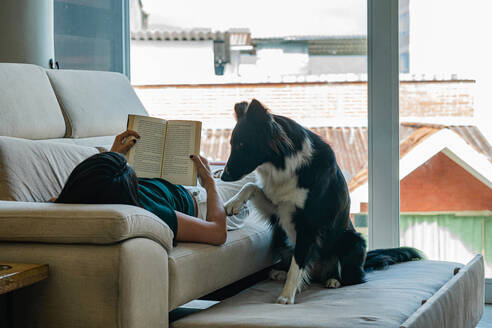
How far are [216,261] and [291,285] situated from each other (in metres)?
0.31

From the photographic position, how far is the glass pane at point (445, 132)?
369 cm

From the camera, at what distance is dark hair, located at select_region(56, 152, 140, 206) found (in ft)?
6.15

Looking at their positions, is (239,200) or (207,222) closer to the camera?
(207,222)

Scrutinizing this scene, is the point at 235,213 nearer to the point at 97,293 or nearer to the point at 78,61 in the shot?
the point at 97,293

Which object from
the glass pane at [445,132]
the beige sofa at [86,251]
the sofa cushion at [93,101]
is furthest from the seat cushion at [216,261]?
the glass pane at [445,132]

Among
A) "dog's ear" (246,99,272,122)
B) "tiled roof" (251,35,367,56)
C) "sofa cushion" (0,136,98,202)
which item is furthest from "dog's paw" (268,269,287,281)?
"tiled roof" (251,35,367,56)

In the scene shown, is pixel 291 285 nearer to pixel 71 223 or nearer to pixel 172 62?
pixel 71 223

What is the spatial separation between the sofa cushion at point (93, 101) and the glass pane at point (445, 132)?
1645 millimetres

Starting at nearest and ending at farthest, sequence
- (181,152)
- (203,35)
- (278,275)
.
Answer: (181,152), (278,275), (203,35)

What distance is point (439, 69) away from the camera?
373cm

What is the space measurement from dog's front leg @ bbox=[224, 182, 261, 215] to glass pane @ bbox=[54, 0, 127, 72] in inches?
75.1

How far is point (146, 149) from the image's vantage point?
2.33 m

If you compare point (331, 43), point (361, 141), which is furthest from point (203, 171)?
point (331, 43)

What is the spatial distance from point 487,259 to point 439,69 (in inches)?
46.4
